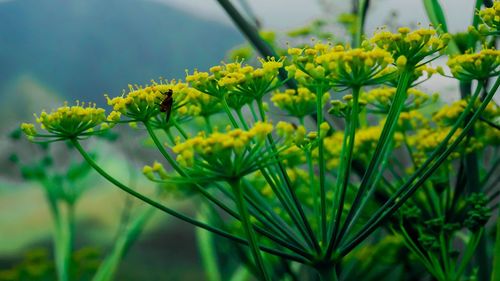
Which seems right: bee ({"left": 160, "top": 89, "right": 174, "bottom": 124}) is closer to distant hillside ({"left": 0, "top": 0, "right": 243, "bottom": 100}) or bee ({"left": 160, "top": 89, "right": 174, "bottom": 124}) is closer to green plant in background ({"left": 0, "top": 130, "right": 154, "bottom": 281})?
green plant in background ({"left": 0, "top": 130, "right": 154, "bottom": 281})

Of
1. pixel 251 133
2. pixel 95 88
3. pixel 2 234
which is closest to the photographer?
pixel 251 133

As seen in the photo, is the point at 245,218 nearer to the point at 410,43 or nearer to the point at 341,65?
the point at 341,65

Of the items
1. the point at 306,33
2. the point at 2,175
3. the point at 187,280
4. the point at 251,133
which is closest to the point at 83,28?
the point at 2,175

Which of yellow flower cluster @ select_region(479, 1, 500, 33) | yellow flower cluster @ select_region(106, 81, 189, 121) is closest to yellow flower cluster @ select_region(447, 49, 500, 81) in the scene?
yellow flower cluster @ select_region(479, 1, 500, 33)

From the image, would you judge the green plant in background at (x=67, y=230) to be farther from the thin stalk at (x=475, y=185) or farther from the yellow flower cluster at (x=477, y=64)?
the yellow flower cluster at (x=477, y=64)

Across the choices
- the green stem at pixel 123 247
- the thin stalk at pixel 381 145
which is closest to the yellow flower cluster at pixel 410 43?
the thin stalk at pixel 381 145

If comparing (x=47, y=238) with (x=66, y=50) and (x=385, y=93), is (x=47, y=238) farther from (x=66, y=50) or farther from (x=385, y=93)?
(x=385, y=93)
